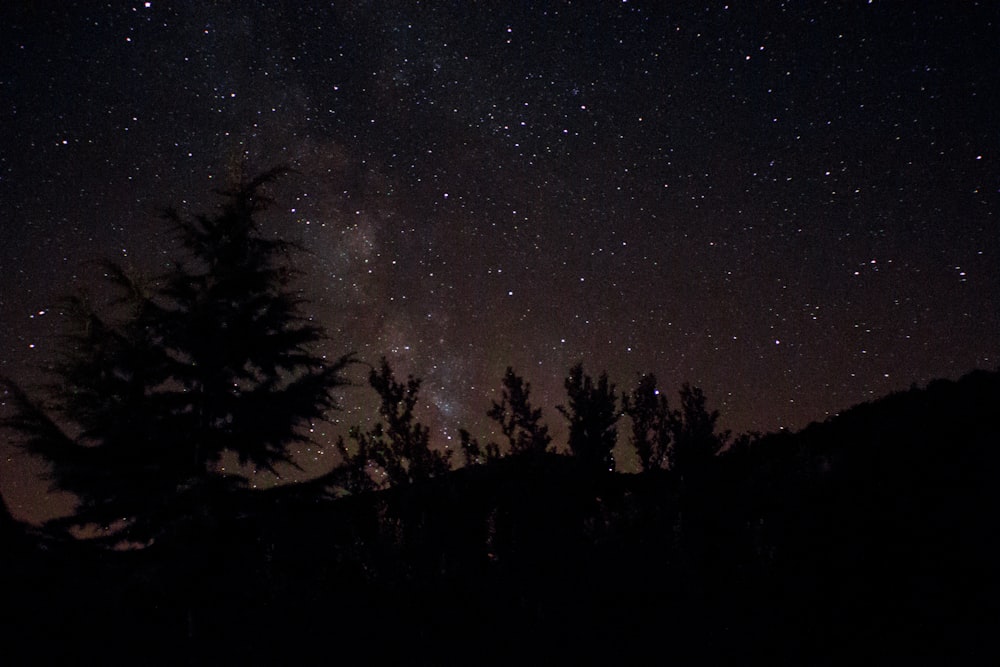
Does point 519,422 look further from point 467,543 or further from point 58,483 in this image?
point 58,483

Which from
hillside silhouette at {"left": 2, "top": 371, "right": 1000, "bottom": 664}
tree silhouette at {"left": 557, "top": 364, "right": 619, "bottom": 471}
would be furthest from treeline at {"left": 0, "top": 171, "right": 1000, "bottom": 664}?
tree silhouette at {"left": 557, "top": 364, "right": 619, "bottom": 471}

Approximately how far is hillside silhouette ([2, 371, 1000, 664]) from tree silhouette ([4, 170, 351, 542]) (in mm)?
956

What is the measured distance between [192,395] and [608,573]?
24.9 feet

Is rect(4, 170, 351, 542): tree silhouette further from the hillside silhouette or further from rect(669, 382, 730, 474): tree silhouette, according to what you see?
rect(669, 382, 730, 474): tree silhouette

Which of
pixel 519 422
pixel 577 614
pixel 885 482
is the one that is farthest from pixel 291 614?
pixel 519 422

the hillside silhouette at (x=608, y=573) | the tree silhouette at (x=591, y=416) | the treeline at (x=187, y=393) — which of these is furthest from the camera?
the tree silhouette at (x=591, y=416)

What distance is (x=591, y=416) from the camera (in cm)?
2072

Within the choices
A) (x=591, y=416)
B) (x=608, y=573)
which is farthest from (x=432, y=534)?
(x=591, y=416)

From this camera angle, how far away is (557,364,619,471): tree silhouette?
20141mm

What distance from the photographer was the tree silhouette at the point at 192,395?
9781 millimetres

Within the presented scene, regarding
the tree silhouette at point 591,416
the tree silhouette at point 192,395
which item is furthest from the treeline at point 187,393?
the tree silhouette at point 591,416

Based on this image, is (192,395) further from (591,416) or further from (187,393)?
(591,416)

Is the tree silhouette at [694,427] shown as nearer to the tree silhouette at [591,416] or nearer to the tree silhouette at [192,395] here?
the tree silhouette at [591,416]

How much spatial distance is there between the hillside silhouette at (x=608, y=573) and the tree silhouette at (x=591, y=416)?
872 cm
